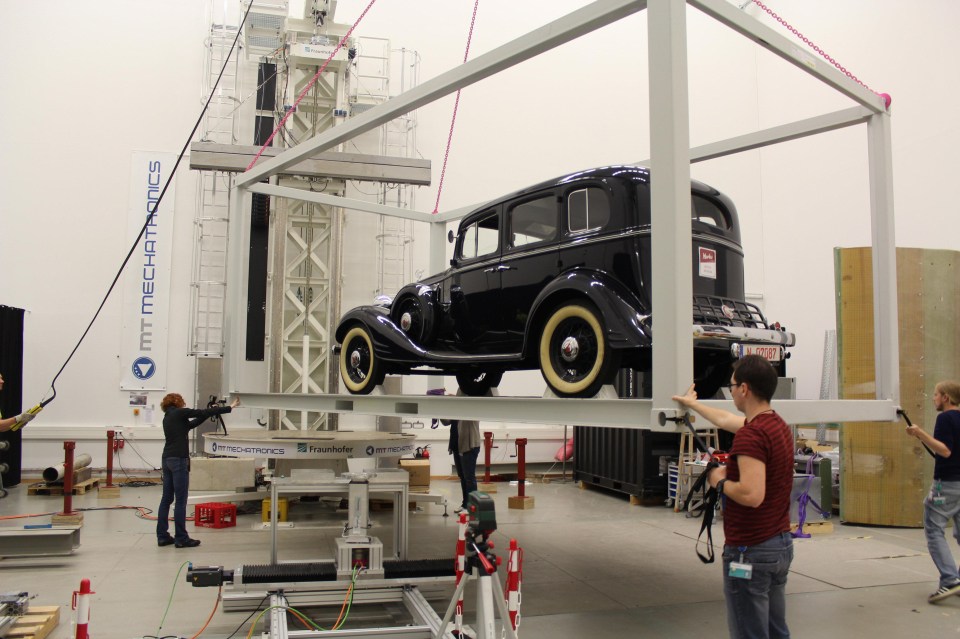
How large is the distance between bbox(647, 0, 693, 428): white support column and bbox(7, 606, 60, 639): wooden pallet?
4166 mm

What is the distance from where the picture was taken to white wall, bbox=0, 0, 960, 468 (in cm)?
1179

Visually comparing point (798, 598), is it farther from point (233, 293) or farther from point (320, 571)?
point (233, 293)

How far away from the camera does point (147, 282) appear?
1224 centimetres

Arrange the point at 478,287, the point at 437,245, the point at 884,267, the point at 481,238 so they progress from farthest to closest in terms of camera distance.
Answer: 1. the point at 437,245
2. the point at 481,238
3. the point at 478,287
4. the point at 884,267

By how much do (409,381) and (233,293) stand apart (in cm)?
680

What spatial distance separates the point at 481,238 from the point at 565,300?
1710mm

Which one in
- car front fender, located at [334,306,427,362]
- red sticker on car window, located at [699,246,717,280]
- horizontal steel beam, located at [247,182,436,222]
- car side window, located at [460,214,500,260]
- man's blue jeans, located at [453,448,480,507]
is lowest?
man's blue jeans, located at [453,448,480,507]

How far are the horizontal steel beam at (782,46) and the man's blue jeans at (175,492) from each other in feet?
21.3

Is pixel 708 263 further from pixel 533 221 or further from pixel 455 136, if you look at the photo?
pixel 455 136

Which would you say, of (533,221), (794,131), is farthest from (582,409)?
(794,131)

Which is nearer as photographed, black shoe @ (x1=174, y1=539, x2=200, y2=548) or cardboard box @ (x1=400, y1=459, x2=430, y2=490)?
black shoe @ (x1=174, y1=539, x2=200, y2=548)

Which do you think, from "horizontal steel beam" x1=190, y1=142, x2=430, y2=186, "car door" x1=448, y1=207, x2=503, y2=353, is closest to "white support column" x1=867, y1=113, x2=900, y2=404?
"car door" x1=448, y1=207, x2=503, y2=353

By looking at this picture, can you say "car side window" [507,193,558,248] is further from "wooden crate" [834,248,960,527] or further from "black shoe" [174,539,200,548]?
"wooden crate" [834,248,960,527]

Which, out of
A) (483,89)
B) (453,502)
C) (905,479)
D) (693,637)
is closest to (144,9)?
(483,89)
